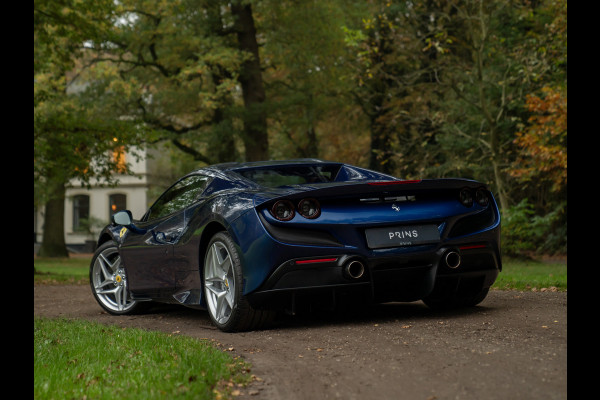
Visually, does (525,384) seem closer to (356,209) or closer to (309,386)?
(309,386)

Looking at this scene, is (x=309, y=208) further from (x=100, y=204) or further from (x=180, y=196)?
(x=100, y=204)

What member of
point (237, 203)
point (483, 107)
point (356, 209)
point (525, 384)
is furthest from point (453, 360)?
point (483, 107)

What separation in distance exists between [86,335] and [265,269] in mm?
1654

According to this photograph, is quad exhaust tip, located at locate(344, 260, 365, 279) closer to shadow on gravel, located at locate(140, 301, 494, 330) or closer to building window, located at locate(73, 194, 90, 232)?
shadow on gravel, located at locate(140, 301, 494, 330)

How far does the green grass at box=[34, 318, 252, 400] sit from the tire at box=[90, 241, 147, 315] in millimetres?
2184

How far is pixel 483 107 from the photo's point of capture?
2009 centimetres

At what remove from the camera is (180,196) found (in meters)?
7.32

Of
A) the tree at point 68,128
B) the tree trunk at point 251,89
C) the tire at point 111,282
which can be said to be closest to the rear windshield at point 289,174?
the tire at point 111,282

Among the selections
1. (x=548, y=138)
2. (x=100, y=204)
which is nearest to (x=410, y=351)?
(x=548, y=138)

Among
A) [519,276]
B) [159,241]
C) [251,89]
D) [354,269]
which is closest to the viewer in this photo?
[354,269]

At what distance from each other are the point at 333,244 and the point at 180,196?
2.30m

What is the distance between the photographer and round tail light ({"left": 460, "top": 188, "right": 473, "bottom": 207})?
5.94 meters

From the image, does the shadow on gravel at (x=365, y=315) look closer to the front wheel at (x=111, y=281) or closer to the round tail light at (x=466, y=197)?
the round tail light at (x=466, y=197)
